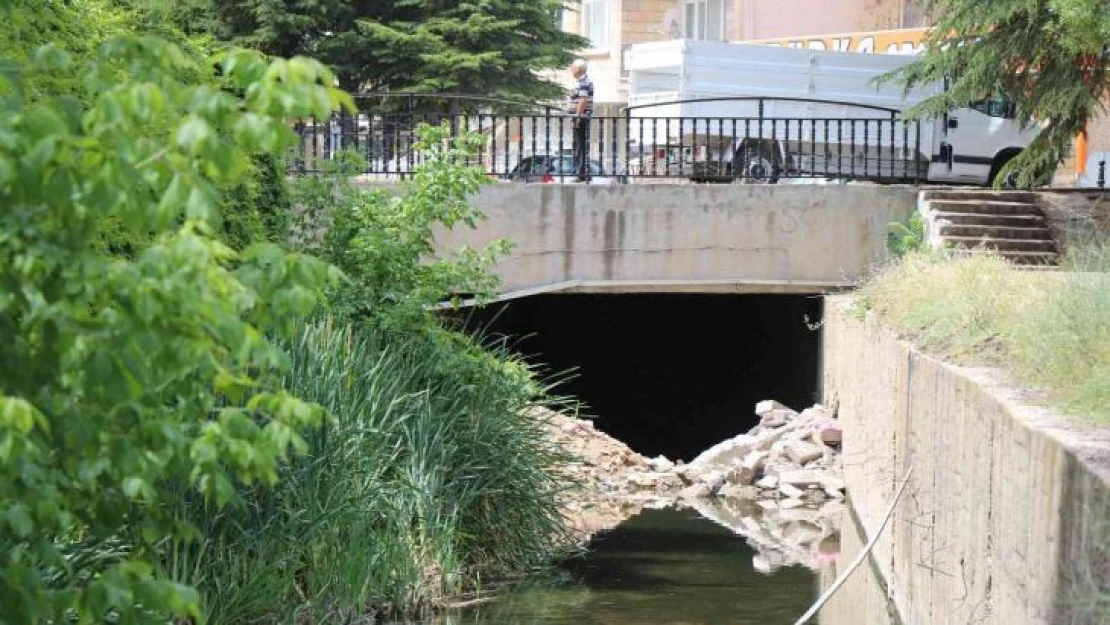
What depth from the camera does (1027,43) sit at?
67.9 ft

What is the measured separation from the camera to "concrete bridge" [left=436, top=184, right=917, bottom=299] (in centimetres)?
2189

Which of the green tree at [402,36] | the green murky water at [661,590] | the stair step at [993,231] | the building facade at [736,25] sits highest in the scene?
the building facade at [736,25]

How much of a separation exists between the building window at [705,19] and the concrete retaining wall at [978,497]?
32790mm

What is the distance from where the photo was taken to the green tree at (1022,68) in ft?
67.0

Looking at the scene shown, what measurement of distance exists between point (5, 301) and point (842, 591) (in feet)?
33.6

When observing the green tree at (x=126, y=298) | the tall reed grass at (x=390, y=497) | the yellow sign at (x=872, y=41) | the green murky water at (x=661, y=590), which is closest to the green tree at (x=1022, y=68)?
the green murky water at (x=661, y=590)

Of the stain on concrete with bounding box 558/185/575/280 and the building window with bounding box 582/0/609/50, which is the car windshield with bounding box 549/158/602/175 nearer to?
the stain on concrete with bounding box 558/185/575/280

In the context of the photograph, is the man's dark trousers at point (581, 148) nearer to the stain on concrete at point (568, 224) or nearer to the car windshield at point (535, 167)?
the car windshield at point (535, 167)

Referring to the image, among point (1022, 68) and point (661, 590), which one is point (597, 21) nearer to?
point (1022, 68)

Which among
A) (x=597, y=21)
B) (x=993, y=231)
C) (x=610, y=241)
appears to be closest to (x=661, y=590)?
(x=610, y=241)

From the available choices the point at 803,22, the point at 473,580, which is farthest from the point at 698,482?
the point at 803,22

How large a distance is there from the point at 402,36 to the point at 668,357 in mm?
7375

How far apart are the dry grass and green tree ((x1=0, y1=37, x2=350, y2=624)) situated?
166 inches

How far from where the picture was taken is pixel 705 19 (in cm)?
4853
